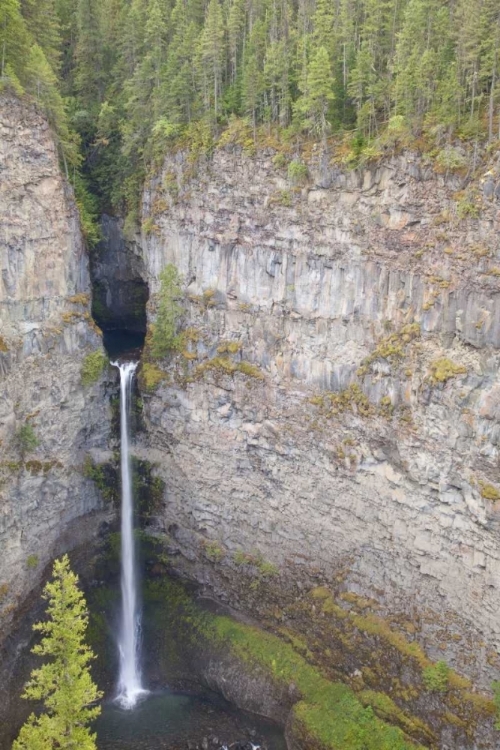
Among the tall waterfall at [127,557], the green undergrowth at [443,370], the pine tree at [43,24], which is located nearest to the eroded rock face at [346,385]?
the green undergrowth at [443,370]

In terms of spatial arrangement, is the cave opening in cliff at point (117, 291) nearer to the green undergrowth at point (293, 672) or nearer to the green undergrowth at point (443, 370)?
the green undergrowth at point (293, 672)

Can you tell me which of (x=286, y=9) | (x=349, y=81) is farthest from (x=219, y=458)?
(x=286, y=9)

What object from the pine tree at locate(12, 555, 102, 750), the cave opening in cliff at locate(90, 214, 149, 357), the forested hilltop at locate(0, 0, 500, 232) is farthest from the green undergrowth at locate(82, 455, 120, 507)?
the forested hilltop at locate(0, 0, 500, 232)

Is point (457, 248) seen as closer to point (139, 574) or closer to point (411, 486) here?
point (411, 486)

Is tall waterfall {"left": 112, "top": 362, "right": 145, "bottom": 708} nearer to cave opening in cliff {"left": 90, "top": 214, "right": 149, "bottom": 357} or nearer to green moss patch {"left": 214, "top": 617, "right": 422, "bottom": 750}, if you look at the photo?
cave opening in cliff {"left": 90, "top": 214, "right": 149, "bottom": 357}

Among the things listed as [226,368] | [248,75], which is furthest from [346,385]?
[248,75]

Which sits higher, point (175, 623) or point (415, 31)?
point (415, 31)
